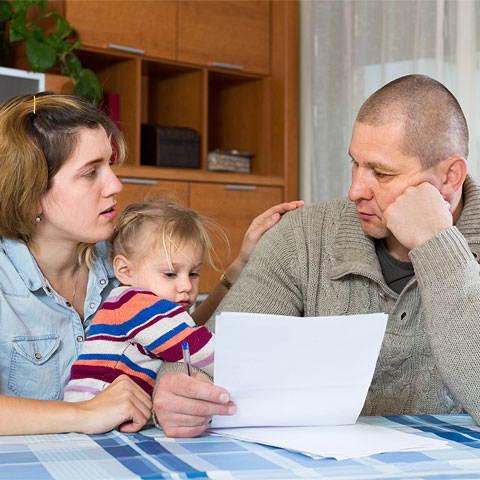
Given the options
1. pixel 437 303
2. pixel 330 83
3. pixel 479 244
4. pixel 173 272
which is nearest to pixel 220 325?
pixel 437 303

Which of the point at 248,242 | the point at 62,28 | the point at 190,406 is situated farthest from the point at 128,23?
the point at 190,406

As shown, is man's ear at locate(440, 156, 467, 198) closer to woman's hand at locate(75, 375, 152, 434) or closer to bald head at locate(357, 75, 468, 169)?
bald head at locate(357, 75, 468, 169)

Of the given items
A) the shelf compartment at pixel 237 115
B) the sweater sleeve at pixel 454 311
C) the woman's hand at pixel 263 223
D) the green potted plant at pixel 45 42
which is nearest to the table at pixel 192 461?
the sweater sleeve at pixel 454 311

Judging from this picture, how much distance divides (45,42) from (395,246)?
229 centimetres

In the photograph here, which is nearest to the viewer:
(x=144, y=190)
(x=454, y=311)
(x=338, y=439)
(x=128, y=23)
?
(x=338, y=439)

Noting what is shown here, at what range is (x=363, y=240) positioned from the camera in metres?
1.65

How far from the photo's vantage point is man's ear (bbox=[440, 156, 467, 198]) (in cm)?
159

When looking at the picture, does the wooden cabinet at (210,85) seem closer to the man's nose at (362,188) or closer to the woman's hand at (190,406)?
the man's nose at (362,188)

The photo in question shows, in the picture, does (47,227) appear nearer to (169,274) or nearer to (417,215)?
(169,274)

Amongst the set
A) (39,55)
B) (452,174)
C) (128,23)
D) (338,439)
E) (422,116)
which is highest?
(128,23)

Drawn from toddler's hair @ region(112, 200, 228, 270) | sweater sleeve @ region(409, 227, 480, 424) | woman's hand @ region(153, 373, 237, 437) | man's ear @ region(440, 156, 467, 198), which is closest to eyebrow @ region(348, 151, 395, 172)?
man's ear @ region(440, 156, 467, 198)

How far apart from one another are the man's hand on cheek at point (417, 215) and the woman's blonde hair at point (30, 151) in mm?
684

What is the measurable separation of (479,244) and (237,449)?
2.53ft

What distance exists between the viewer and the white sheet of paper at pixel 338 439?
101cm
